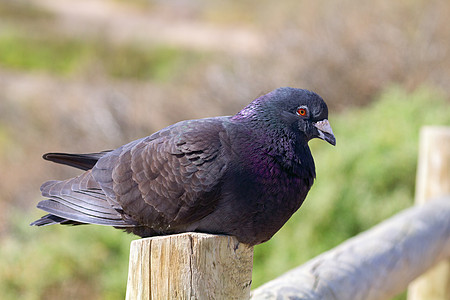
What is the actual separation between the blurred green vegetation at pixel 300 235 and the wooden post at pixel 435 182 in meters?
0.88

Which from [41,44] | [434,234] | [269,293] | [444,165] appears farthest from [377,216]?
[41,44]

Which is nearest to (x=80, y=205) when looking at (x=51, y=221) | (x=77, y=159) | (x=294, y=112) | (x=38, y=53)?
(x=51, y=221)

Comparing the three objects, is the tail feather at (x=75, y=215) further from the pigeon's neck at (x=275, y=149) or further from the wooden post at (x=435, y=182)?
the wooden post at (x=435, y=182)


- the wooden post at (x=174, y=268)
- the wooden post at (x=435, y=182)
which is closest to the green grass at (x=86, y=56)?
the wooden post at (x=435, y=182)

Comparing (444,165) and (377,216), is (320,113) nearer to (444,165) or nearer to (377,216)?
(444,165)

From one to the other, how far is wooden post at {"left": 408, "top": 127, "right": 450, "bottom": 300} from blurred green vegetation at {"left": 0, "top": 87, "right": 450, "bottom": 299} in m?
0.88

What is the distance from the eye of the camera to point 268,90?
681 centimetres

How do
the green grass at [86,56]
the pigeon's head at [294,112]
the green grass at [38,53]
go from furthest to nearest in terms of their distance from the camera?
the green grass at [38,53]
the green grass at [86,56]
the pigeon's head at [294,112]

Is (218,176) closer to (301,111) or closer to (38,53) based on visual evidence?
(301,111)

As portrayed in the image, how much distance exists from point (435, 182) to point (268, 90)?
340 cm

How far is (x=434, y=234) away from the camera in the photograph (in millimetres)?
3033

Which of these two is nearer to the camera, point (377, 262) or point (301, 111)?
point (301, 111)

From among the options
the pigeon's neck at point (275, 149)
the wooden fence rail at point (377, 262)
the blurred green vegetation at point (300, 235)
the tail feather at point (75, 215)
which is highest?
the pigeon's neck at point (275, 149)

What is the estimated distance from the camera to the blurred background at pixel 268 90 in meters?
4.56
